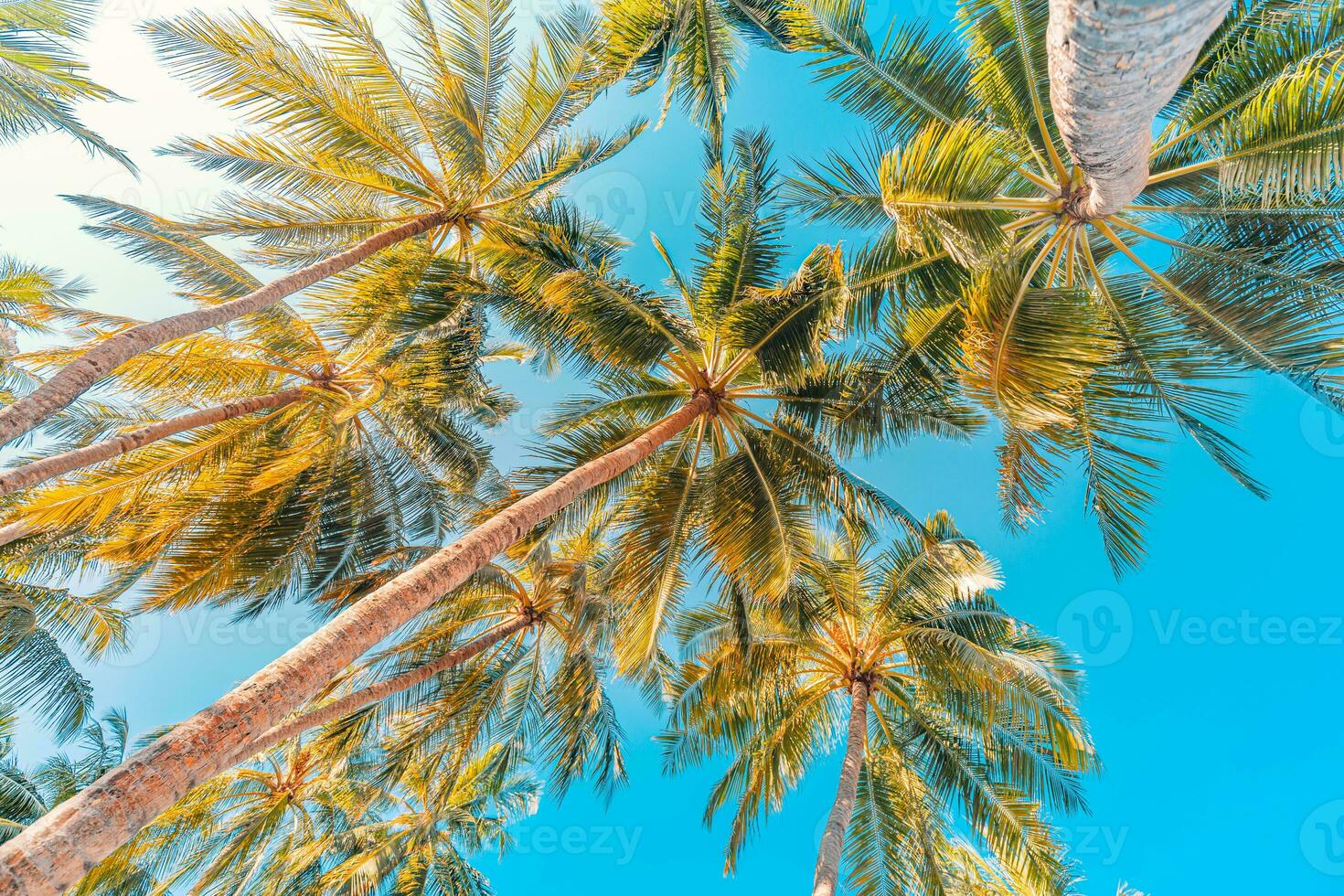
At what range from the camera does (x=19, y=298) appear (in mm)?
9281

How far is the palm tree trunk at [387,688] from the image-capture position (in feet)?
23.5

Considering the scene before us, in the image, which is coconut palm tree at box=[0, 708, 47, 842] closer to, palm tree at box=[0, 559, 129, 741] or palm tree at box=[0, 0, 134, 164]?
palm tree at box=[0, 559, 129, 741]

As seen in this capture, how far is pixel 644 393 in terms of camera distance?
833cm

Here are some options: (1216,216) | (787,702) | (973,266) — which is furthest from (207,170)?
(1216,216)

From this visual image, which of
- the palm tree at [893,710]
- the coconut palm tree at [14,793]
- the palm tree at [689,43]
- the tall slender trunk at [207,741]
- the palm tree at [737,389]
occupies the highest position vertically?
the palm tree at [689,43]

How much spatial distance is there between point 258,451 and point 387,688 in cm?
364

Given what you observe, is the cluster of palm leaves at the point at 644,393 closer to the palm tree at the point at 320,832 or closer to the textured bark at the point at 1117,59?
the palm tree at the point at 320,832

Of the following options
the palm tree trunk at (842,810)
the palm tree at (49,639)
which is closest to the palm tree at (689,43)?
the palm tree trunk at (842,810)

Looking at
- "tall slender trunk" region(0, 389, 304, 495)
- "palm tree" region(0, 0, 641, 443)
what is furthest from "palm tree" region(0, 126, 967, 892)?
"tall slender trunk" region(0, 389, 304, 495)

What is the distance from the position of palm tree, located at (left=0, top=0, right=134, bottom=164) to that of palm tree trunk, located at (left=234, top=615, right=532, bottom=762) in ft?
23.1

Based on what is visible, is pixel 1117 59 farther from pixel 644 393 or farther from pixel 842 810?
pixel 842 810

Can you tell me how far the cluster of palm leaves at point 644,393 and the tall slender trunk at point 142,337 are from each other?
0.17 feet

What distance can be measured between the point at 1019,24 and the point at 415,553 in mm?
8702

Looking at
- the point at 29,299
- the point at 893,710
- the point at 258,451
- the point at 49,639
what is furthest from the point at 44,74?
the point at 893,710
